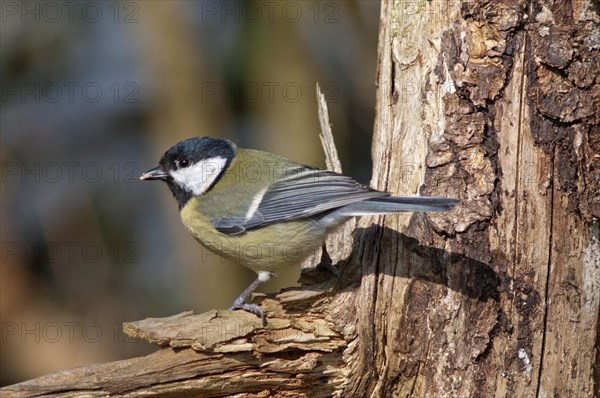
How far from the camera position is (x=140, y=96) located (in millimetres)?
5992

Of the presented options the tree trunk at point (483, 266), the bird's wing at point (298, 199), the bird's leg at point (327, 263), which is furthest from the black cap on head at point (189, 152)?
the tree trunk at point (483, 266)

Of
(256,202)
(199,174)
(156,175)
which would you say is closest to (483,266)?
(256,202)

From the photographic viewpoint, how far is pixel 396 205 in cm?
265

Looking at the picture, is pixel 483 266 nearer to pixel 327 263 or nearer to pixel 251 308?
pixel 327 263

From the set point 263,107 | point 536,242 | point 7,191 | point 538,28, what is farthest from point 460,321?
point 7,191

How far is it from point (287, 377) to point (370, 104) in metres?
3.93

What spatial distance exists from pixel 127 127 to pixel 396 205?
13.8 ft

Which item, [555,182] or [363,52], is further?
[363,52]

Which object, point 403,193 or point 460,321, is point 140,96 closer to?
point 403,193

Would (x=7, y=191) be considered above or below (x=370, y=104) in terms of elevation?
below

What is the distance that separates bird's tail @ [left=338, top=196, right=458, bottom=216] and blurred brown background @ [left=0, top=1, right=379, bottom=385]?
296 centimetres

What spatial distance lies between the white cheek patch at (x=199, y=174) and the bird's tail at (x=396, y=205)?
783 millimetres

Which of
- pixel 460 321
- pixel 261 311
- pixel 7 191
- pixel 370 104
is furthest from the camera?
pixel 370 104

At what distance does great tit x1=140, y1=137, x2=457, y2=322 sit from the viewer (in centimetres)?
306
